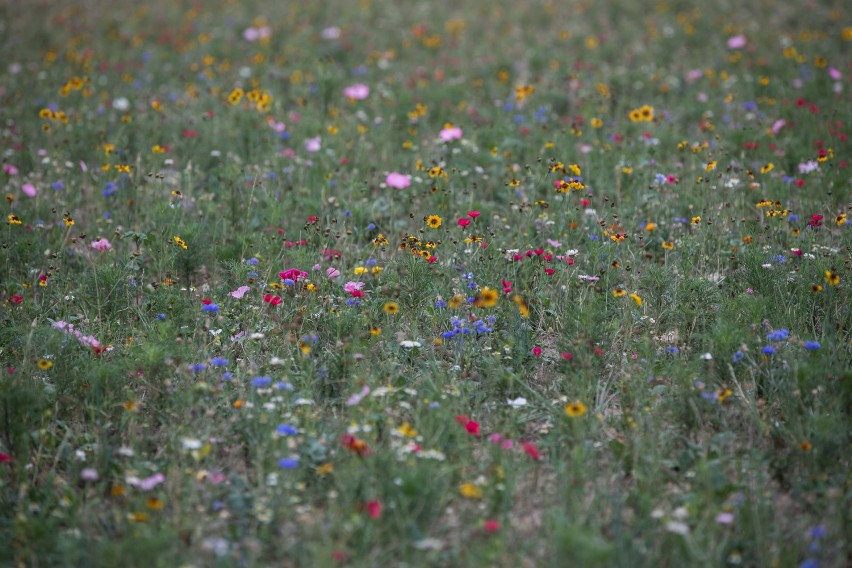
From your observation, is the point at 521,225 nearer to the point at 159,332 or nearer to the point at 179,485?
the point at 159,332

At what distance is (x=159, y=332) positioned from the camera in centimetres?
394

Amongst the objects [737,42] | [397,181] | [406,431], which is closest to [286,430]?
[406,431]

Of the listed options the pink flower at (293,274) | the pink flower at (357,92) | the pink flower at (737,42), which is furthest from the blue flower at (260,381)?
the pink flower at (737,42)

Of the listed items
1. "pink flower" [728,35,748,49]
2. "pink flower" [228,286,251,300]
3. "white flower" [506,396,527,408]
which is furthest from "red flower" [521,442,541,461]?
"pink flower" [728,35,748,49]

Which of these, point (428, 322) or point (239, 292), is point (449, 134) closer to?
point (428, 322)

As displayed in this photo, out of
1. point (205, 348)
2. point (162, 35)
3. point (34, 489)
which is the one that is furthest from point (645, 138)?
point (162, 35)

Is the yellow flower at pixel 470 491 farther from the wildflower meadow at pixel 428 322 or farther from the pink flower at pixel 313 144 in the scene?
the pink flower at pixel 313 144

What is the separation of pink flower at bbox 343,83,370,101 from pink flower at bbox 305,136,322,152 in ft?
2.92

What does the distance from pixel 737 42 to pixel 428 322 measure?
17.8ft

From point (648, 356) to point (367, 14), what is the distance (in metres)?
7.32

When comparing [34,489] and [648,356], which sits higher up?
[648,356]

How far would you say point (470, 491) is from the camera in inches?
118

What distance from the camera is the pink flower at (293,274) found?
13.8 ft

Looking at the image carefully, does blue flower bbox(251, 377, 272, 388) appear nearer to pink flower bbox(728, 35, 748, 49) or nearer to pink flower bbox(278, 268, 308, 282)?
pink flower bbox(278, 268, 308, 282)
